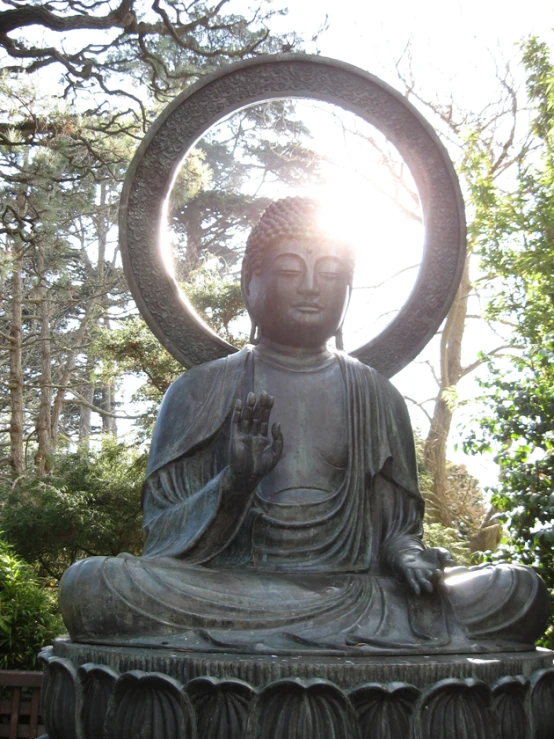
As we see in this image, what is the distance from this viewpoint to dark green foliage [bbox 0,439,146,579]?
9719 mm

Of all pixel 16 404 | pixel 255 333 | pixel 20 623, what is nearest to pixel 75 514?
pixel 16 404

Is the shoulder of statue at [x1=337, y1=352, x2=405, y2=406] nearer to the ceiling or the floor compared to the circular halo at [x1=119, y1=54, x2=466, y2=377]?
nearer to the floor

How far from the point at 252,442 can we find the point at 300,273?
1.18 metres

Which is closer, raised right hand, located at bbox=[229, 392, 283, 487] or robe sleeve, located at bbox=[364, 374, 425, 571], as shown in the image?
raised right hand, located at bbox=[229, 392, 283, 487]

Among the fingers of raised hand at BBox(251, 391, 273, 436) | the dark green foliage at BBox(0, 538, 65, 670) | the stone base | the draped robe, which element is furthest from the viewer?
the dark green foliage at BBox(0, 538, 65, 670)

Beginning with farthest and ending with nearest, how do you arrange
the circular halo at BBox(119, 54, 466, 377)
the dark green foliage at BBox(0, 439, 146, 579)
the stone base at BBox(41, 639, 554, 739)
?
the dark green foliage at BBox(0, 439, 146, 579) < the circular halo at BBox(119, 54, 466, 377) < the stone base at BBox(41, 639, 554, 739)

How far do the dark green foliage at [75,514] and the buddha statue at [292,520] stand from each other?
5.83m

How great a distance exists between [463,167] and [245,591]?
20.0ft

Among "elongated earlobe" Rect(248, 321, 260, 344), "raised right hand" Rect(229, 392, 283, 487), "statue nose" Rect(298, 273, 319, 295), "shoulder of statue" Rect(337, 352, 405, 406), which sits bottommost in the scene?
"raised right hand" Rect(229, 392, 283, 487)

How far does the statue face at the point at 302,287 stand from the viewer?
423cm

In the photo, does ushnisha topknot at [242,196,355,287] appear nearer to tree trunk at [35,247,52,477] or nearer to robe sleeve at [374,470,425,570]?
robe sleeve at [374,470,425,570]

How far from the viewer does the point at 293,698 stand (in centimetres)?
272

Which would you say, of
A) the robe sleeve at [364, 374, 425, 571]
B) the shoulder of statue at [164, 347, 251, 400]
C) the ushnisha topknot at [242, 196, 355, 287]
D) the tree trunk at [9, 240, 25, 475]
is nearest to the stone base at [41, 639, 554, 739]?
the robe sleeve at [364, 374, 425, 571]

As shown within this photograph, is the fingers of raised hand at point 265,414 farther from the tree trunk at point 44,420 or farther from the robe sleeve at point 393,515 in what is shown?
the tree trunk at point 44,420
